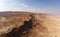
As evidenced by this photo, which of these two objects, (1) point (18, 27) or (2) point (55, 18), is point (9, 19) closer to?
(1) point (18, 27)

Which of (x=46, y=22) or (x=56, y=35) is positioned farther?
(x=46, y=22)


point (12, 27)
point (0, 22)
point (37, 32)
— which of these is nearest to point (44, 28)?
point (37, 32)

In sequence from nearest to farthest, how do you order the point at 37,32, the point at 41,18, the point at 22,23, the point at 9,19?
the point at 37,32 → the point at 22,23 → the point at 9,19 → the point at 41,18

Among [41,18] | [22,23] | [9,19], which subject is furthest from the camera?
[41,18]

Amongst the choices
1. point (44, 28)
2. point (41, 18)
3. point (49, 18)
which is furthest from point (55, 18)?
point (44, 28)

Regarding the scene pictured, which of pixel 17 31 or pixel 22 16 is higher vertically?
pixel 22 16

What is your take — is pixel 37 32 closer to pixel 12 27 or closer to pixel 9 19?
pixel 12 27
